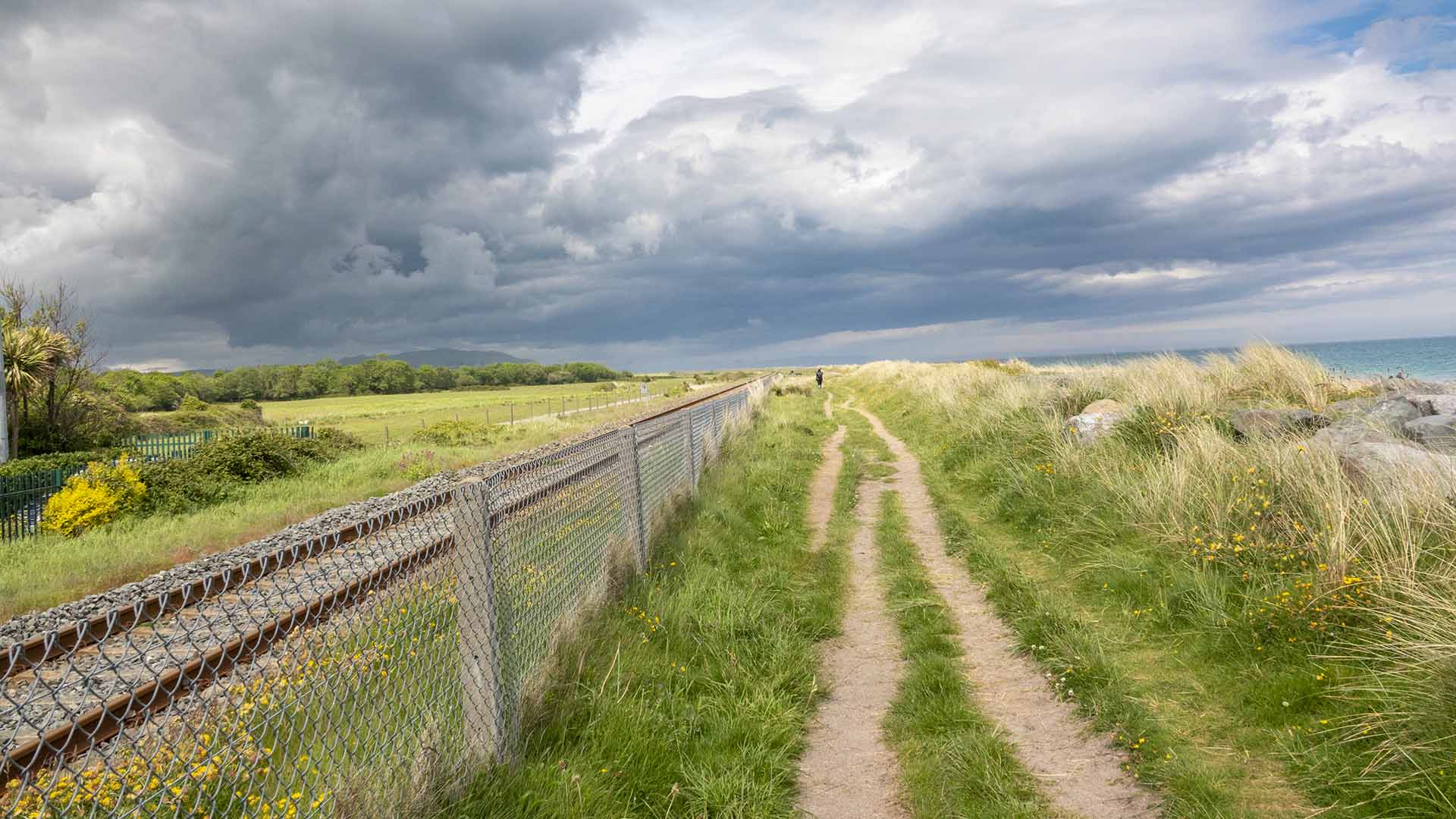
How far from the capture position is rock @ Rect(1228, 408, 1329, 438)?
9344mm

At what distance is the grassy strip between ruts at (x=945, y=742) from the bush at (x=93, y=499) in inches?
591

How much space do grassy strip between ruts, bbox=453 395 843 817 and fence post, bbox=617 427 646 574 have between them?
0.27 m

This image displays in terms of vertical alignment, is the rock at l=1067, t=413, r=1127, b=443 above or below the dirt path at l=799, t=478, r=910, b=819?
above

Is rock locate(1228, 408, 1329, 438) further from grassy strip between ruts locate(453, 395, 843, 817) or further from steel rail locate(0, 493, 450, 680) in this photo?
steel rail locate(0, 493, 450, 680)

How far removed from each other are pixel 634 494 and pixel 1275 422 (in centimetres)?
817

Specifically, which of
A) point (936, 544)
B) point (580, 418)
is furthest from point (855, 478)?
point (580, 418)

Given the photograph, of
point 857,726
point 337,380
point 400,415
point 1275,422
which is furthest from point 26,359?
point 337,380

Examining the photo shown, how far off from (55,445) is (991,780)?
91.3 feet

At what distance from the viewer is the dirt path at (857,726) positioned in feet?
14.2

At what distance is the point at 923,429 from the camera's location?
20781mm

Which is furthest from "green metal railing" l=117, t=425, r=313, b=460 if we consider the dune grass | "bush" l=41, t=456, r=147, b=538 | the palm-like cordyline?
the dune grass

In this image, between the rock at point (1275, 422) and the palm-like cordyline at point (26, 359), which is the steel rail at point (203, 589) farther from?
the palm-like cordyline at point (26, 359)

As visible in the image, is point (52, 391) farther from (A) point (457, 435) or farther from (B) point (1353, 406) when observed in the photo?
(B) point (1353, 406)

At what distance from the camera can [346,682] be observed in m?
3.40
